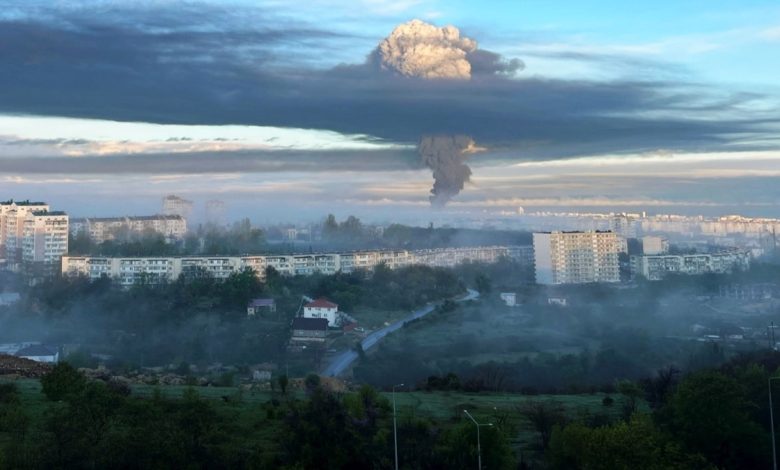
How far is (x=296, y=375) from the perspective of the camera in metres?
22.6

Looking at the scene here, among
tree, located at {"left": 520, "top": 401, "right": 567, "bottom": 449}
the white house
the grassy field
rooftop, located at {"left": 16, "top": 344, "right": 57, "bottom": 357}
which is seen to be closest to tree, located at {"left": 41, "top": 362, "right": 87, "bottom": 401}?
the grassy field

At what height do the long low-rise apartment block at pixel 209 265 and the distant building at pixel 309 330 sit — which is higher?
the long low-rise apartment block at pixel 209 265

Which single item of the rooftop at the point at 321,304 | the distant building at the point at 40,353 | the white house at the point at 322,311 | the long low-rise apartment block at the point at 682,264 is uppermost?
the long low-rise apartment block at the point at 682,264

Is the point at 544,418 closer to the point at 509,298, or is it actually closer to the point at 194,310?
the point at 194,310

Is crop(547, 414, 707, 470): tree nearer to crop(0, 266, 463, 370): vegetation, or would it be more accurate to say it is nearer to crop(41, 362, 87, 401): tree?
crop(41, 362, 87, 401): tree

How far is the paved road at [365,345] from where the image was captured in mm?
Result: 23395

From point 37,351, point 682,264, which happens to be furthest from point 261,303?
point 682,264

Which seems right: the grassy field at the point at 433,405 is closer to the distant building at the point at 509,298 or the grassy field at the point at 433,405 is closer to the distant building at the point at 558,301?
the distant building at the point at 509,298

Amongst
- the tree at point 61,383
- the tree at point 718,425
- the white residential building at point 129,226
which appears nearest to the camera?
the tree at point 718,425

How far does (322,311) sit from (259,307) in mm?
2675

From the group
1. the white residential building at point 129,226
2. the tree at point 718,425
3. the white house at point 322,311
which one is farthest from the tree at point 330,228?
the tree at point 718,425

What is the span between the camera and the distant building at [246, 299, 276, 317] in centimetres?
3095

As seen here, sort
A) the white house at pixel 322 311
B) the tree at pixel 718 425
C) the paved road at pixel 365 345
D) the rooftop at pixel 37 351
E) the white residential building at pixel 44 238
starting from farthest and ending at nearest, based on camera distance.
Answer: the white residential building at pixel 44 238
the white house at pixel 322 311
the rooftop at pixel 37 351
the paved road at pixel 365 345
the tree at pixel 718 425

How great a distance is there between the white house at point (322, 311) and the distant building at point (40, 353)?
8239 mm
